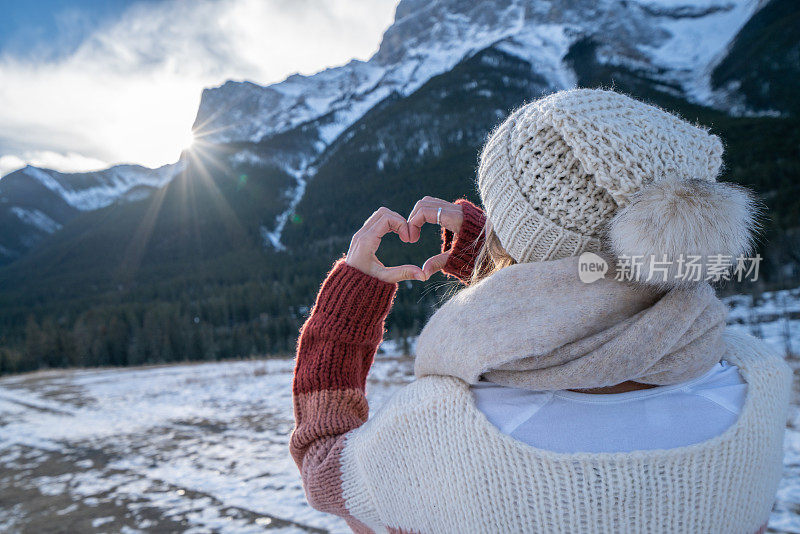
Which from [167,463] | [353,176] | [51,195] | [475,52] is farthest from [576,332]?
[51,195]

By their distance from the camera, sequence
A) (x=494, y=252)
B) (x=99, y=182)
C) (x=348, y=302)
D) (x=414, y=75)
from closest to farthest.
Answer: (x=494, y=252)
(x=348, y=302)
(x=414, y=75)
(x=99, y=182)

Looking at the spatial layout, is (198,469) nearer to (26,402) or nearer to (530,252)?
(530,252)

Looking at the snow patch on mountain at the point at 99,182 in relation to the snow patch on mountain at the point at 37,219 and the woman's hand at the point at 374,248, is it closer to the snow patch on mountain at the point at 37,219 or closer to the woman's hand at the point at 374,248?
the snow patch on mountain at the point at 37,219

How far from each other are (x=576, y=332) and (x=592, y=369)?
2.5 inches

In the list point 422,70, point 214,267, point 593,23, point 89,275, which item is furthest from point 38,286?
point 593,23

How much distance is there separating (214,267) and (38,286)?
140 feet

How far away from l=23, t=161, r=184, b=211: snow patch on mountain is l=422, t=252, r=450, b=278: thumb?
166 m

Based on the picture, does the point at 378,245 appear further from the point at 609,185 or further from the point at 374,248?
the point at 609,185

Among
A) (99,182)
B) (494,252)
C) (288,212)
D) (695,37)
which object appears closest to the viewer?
(494,252)

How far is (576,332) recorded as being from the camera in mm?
772

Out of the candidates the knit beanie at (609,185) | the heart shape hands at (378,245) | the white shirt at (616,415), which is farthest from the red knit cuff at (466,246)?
the white shirt at (616,415)

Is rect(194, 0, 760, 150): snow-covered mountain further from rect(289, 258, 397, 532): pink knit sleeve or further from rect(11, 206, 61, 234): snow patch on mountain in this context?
rect(289, 258, 397, 532): pink knit sleeve

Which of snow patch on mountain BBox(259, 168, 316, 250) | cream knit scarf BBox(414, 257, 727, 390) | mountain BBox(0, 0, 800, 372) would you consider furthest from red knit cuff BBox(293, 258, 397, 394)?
snow patch on mountain BBox(259, 168, 316, 250)

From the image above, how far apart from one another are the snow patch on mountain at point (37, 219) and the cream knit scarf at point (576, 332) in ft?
582
